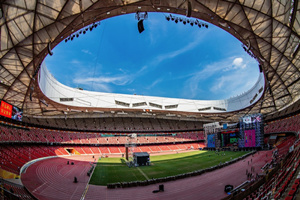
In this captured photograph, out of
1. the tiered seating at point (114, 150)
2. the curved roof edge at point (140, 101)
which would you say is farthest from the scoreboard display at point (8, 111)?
the tiered seating at point (114, 150)

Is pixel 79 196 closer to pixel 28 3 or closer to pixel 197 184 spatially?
pixel 197 184

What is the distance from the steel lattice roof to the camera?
1570 cm

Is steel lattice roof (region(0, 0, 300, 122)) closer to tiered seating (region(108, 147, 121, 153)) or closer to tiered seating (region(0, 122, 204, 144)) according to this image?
tiered seating (region(0, 122, 204, 144))

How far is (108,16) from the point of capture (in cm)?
2000

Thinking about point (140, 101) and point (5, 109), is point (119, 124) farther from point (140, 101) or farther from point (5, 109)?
point (5, 109)

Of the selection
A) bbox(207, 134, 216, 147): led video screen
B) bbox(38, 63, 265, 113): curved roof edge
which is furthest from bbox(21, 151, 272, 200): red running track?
bbox(207, 134, 216, 147): led video screen

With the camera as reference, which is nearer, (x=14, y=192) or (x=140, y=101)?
(x=14, y=192)

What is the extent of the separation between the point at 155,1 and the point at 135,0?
6.85 feet


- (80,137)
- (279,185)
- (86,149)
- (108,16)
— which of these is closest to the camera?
(279,185)

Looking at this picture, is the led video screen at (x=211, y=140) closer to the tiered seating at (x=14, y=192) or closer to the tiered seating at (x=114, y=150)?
the tiered seating at (x=114, y=150)

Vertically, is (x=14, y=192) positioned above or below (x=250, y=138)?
below

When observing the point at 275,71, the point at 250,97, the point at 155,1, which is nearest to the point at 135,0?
the point at 155,1

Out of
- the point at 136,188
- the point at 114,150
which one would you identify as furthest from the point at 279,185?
the point at 114,150

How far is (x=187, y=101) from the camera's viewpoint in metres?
67.9
